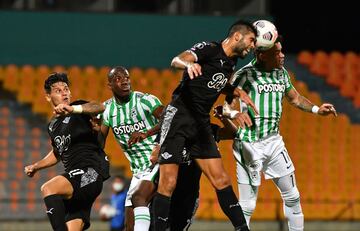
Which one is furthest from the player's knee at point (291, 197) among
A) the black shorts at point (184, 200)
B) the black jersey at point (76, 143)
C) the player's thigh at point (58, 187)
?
the player's thigh at point (58, 187)

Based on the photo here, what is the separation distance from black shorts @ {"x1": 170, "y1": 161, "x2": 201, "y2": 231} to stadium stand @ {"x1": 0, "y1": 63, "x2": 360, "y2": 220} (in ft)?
21.7

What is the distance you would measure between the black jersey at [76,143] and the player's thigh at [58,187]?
21 centimetres

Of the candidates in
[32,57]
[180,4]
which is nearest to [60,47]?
[32,57]

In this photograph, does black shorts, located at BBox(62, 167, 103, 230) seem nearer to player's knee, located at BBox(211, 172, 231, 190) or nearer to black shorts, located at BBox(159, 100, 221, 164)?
black shorts, located at BBox(159, 100, 221, 164)

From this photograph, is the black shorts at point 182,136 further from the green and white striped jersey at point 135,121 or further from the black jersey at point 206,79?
the green and white striped jersey at point 135,121

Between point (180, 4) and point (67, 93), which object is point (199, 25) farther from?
point (67, 93)

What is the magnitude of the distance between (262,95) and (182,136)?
3.78 ft

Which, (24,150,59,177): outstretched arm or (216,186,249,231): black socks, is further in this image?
(24,150,59,177): outstretched arm

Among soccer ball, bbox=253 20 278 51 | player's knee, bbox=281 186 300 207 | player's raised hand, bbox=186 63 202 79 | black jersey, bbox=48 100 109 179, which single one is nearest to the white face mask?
player's knee, bbox=281 186 300 207

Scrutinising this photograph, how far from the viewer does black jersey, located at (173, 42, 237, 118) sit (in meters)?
7.77

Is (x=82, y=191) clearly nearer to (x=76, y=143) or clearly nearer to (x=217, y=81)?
(x=76, y=143)

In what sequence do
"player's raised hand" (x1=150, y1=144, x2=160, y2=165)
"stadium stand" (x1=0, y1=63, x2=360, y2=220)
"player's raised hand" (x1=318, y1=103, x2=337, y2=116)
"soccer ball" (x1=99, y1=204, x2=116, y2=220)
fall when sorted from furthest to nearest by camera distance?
"stadium stand" (x1=0, y1=63, x2=360, y2=220) → "soccer ball" (x1=99, y1=204, x2=116, y2=220) → "player's raised hand" (x1=318, y1=103, x2=337, y2=116) → "player's raised hand" (x1=150, y1=144, x2=160, y2=165)

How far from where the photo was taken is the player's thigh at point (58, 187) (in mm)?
7891

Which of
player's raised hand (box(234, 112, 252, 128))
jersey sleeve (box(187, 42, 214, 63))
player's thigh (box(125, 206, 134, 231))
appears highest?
jersey sleeve (box(187, 42, 214, 63))
